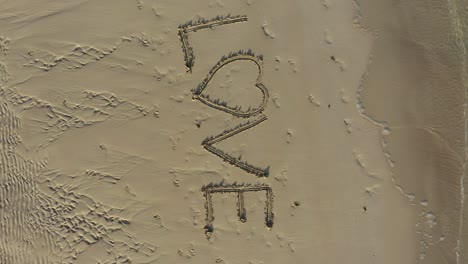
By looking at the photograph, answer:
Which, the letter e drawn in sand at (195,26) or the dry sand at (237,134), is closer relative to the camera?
the dry sand at (237,134)

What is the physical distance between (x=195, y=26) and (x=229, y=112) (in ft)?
5.33

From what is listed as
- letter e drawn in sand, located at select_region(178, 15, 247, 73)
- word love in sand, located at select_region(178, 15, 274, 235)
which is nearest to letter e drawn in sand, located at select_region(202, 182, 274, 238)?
word love in sand, located at select_region(178, 15, 274, 235)

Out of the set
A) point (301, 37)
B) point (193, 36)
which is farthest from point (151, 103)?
point (301, 37)

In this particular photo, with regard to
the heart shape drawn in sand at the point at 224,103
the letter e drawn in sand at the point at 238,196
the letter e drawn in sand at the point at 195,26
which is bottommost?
the letter e drawn in sand at the point at 238,196

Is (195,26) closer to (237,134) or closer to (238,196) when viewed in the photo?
(237,134)

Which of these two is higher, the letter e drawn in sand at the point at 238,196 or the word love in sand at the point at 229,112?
the word love in sand at the point at 229,112

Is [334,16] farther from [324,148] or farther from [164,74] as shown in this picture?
[164,74]

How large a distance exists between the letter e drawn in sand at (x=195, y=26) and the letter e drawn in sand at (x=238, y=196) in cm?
215

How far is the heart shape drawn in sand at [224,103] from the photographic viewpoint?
22.1 feet

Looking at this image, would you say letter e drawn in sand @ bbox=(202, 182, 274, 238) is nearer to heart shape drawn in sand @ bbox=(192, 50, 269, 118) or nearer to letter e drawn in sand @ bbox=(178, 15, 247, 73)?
heart shape drawn in sand @ bbox=(192, 50, 269, 118)

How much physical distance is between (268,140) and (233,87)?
43.2 inches

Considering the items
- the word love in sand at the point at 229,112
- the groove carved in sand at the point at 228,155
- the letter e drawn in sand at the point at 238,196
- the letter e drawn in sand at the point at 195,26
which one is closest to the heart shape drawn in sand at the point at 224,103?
the word love in sand at the point at 229,112

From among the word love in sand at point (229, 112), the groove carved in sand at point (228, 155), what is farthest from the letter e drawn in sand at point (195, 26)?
the groove carved in sand at point (228, 155)

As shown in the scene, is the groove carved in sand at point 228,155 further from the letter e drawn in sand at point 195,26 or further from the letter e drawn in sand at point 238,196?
the letter e drawn in sand at point 195,26
